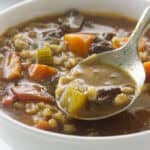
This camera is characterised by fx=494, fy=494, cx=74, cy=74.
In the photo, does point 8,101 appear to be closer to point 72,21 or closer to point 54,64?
point 54,64

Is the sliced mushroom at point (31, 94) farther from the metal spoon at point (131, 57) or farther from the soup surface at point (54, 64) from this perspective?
the metal spoon at point (131, 57)

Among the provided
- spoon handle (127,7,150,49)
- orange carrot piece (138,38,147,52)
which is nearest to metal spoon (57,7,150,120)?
spoon handle (127,7,150,49)

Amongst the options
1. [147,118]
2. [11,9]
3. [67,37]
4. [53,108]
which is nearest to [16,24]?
[11,9]

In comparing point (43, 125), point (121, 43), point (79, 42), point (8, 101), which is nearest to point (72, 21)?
point (79, 42)

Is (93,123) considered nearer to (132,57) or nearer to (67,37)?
(132,57)

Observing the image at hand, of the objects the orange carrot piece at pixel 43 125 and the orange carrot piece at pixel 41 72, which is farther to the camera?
the orange carrot piece at pixel 41 72

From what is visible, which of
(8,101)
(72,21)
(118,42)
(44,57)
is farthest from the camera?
(72,21)

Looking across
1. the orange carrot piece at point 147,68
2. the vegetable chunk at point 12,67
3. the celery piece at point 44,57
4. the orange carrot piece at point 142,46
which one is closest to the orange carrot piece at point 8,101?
the vegetable chunk at point 12,67
